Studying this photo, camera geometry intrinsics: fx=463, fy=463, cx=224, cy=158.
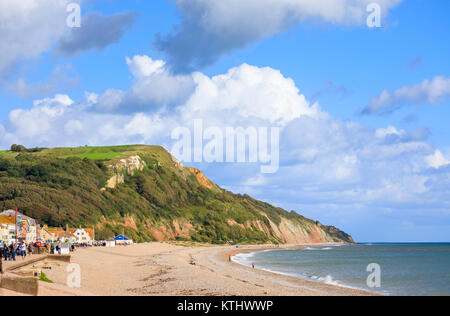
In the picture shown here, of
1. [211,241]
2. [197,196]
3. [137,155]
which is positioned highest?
[137,155]

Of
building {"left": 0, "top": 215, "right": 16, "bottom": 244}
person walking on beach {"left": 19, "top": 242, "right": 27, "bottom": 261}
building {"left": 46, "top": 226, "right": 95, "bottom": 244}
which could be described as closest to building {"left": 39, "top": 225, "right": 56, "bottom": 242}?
building {"left": 46, "top": 226, "right": 95, "bottom": 244}

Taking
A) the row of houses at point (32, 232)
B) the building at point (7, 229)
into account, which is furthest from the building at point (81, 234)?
the building at point (7, 229)

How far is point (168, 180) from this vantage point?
176375 mm

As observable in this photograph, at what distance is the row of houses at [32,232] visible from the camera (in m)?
83.6

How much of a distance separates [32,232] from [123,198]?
48256mm

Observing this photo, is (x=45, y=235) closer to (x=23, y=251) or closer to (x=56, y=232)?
(x=56, y=232)

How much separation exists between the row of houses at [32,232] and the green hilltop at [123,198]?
20.7 ft

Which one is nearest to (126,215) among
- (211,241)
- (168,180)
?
(211,241)
